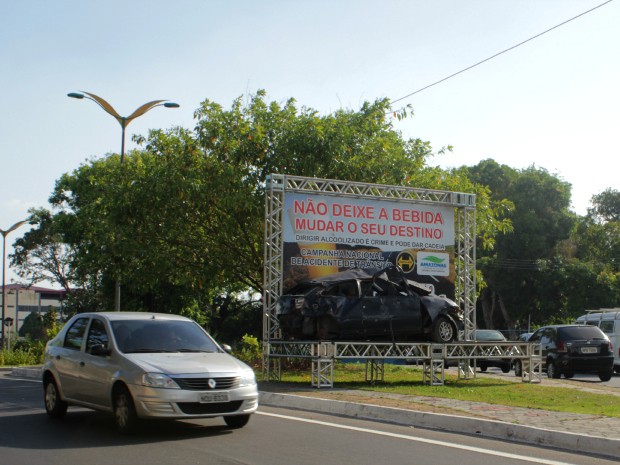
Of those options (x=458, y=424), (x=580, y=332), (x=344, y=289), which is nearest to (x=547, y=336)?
(x=580, y=332)

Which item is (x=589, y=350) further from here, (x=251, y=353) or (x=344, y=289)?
(x=251, y=353)

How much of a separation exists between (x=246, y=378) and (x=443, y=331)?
9.22m

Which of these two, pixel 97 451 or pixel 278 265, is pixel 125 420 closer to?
pixel 97 451

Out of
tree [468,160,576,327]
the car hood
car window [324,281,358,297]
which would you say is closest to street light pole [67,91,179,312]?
car window [324,281,358,297]

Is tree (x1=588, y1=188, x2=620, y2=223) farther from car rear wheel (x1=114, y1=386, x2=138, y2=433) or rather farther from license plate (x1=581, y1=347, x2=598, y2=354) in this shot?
car rear wheel (x1=114, y1=386, x2=138, y2=433)

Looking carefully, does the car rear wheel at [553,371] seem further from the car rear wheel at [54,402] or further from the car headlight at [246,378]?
the car rear wheel at [54,402]

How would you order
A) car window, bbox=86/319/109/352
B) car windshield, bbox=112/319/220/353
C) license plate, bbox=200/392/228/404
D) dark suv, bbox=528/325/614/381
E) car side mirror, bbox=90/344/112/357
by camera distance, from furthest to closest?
dark suv, bbox=528/325/614/381 < car window, bbox=86/319/109/352 < car windshield, bbox=112/319/220/353 < car side mirror, bbox=90/344/112/357 < license plate, bbox=200/392/228/404

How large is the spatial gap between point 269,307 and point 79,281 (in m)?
36.8

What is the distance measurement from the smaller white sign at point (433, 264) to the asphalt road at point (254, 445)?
9.09 meters

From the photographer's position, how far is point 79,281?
52500 millimetres

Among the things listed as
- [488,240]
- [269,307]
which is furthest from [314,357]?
[488,240]

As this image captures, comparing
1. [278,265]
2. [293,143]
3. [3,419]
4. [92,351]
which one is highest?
[293,143]

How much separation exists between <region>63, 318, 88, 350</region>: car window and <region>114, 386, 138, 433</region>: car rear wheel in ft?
5.06

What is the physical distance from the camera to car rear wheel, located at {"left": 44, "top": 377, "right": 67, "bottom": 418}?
1141 cm
